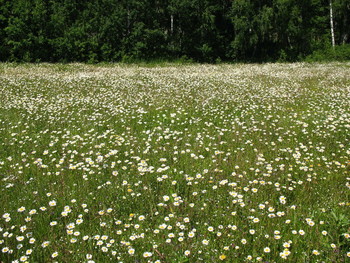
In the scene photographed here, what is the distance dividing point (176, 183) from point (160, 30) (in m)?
28.8

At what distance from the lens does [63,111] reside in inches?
345

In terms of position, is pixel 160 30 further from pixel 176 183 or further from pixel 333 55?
pixel 176 183

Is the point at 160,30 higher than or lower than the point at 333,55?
higher

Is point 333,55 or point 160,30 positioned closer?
point 333,55

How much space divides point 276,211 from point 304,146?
229 cm

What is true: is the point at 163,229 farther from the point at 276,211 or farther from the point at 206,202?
the point at 276,211

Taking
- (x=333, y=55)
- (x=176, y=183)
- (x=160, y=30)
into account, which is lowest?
(x=176, y=183)

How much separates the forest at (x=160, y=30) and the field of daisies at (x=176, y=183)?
2170 cm

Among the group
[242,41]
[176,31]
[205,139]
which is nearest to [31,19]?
[176,31]

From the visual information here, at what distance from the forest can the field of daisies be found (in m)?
21.7

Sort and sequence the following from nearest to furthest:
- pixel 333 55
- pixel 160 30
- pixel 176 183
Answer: pixel 176 183
pixel 333 55
pixel 160 30

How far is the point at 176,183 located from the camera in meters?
4.41

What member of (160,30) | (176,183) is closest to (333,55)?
(160,30)

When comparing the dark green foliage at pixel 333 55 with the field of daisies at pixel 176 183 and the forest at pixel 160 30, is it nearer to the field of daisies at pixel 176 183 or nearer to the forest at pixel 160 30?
the forest at pixel 160 30
